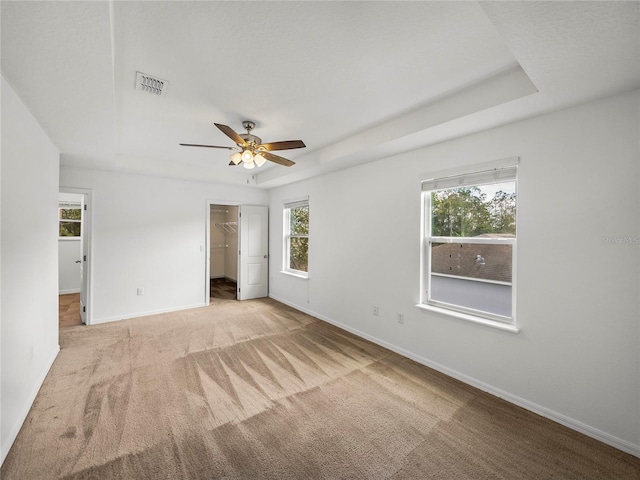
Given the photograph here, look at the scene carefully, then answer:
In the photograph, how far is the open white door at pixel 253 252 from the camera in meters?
5.70

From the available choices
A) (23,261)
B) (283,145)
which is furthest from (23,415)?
(283,145)

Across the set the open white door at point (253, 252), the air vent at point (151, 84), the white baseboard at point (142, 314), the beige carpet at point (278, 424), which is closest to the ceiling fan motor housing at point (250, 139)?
the air vent at point (151, 84)

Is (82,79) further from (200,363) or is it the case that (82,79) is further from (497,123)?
(497,123)

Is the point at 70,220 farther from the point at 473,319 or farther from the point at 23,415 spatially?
the point at 473,319

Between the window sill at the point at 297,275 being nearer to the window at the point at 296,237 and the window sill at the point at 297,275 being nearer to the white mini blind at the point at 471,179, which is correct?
the window at the point at 296,237

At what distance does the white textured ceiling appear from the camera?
135 cm

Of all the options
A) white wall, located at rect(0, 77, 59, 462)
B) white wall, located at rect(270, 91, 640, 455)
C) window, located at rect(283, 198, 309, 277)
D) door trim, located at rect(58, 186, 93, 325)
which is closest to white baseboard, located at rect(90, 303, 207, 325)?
door trim, located at rect(58, 186, 93, 325)

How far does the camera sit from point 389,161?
11.2 ft

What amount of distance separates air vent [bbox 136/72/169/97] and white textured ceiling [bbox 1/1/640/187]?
2.3 inches

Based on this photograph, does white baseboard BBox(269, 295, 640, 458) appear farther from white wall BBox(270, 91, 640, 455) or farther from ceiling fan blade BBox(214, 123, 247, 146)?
ceiling fan blade BBox(214, 123, 247, 146)

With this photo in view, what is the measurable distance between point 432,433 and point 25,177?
3.56m

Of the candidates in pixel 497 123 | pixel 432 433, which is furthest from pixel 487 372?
pixel 497 123

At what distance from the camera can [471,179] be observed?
267 centimetres

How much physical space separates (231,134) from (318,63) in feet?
3.35
